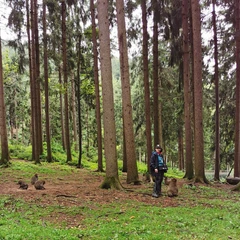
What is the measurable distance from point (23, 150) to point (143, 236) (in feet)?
61.8

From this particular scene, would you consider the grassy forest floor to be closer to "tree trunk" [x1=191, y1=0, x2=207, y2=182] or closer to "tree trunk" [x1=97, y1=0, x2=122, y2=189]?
"tree trunk" [x1=97, y1=0, x2=122, y2=189]

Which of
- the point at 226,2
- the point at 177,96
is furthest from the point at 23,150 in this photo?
the point at 226,2

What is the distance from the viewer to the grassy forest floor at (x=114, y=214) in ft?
17.1

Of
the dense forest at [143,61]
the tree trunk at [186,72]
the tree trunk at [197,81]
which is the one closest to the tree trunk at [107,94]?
the dense forest at [143,61]

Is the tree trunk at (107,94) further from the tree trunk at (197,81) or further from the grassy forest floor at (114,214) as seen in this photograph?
the tree trunk at (197,81)

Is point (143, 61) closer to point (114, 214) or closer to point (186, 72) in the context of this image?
point (186, 72)

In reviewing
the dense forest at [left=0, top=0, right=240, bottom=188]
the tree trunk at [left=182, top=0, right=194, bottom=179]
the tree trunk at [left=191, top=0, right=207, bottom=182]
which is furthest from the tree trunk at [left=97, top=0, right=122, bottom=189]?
the tree trunk at [left=182, top=0, right=194, bottom=179]

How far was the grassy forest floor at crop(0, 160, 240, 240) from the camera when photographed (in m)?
5.22

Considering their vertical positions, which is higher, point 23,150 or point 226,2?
point 226,2

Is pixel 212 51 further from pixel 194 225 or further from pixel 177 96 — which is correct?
pixel 194 225

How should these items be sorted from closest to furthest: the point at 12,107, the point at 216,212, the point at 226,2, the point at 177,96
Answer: the point at 216,212, the point at 226,2, the point at 177,96, the point at 12,107

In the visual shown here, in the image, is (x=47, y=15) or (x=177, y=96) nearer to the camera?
(x=47, y=15)

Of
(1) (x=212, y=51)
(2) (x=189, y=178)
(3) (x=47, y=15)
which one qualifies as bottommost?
(2) (x=189, y=178)

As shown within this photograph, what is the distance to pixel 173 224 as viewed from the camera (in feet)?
19.2
